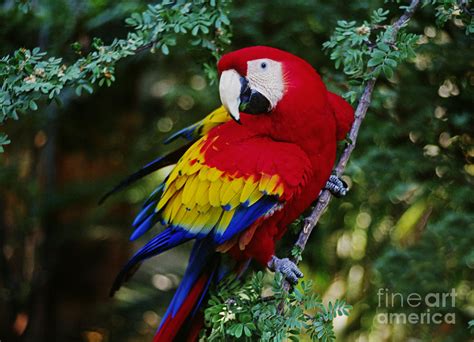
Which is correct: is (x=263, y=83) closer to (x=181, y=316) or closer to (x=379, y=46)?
(x=379, y=46)

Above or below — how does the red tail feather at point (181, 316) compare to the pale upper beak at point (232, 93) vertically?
below

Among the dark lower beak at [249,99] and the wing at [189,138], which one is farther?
the wing at [189,138]

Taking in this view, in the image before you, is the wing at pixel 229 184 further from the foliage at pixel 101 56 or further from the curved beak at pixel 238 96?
the foliage at pixel 101 56

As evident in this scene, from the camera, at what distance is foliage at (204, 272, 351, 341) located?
76 cm

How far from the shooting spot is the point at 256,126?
96 centimetres

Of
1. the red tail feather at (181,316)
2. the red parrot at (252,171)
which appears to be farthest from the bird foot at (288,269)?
the red tail feather at (181,316)

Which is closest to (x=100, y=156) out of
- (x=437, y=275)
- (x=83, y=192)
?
(x=83, y=192)

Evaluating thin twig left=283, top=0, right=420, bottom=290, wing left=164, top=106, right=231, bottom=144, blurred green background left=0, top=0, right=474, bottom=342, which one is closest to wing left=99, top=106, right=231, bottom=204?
wing left=164, top=106, right=231, bottom=144

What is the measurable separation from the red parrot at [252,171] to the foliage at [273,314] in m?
0.07

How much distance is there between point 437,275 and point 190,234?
529mm

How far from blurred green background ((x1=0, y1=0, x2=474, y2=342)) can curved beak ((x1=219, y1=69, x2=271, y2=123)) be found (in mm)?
178

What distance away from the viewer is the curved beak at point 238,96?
0.91 m

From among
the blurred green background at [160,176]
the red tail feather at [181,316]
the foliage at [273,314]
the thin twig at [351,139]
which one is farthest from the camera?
the blurred green background at [160,176]

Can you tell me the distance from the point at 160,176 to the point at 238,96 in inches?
33.7
